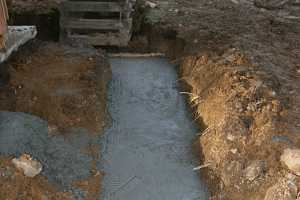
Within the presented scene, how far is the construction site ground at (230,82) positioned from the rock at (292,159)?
0.23ft

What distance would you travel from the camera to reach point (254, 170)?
5.41m

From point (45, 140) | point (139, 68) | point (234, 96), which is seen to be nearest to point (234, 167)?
point (234, 96)

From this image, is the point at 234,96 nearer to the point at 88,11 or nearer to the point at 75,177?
the point at 75,177

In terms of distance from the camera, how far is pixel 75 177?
539 centimetres

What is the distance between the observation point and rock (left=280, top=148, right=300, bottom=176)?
518 centimetres

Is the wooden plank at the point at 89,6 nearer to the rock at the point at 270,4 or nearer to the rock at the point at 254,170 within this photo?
the rock at the point at 270,4

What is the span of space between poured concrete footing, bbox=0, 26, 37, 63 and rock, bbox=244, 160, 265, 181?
3718mm

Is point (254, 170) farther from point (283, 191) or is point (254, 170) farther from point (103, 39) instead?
point (103, 39)

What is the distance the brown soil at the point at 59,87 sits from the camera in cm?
625

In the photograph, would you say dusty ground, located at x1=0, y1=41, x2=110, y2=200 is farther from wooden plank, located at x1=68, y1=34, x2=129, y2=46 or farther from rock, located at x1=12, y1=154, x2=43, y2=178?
wooden plank, located at x1=68, y1=34, x2=129, y2=46

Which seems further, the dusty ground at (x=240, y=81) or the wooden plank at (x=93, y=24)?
the wooden plank at (x=93, y=24)

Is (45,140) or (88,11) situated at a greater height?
(88,11)

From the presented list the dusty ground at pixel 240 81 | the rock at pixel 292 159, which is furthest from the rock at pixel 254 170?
the rock at pixel 292 159

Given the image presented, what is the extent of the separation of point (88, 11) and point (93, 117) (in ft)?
9.06
